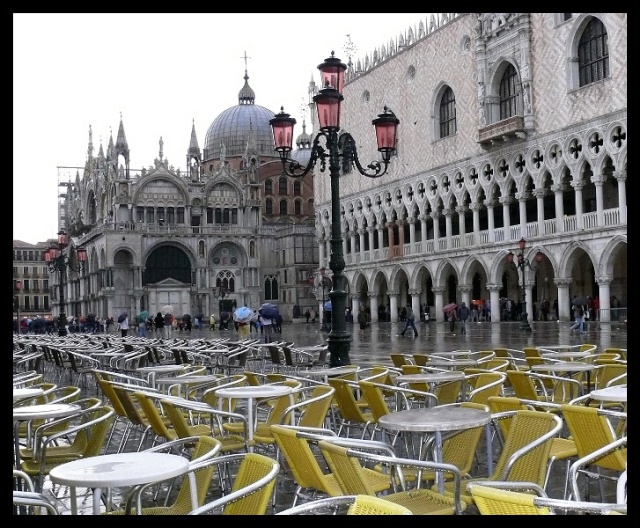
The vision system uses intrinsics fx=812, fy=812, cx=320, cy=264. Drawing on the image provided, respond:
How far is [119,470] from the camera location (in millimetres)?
3537

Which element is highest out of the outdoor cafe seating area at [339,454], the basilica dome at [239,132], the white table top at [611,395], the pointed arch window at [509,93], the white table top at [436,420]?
the basilica dome at [239,132]

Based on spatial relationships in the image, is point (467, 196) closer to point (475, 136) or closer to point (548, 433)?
point (475, 136)

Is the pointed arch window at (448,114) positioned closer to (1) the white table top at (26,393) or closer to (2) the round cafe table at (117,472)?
(1) the white table top at (26,393)

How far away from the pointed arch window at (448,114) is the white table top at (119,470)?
120 feet

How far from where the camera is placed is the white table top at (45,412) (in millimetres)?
5194

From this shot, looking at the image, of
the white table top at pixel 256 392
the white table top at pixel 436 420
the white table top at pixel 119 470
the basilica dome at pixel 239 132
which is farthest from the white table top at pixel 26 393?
the basilica dome at pixel 239 132

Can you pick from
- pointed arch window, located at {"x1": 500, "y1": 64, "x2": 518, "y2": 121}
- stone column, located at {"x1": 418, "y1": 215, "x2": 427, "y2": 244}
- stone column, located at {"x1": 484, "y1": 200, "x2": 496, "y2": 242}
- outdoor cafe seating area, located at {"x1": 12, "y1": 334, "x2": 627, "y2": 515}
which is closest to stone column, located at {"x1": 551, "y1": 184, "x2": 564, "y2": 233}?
stone column, located at {"x1": 484, "y1": 200, "x2": 496, "y2": 242}

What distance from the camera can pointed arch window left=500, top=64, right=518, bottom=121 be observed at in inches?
1398

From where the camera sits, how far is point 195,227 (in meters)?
56.1

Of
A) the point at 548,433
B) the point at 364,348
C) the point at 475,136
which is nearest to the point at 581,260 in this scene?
the point at 475,136
